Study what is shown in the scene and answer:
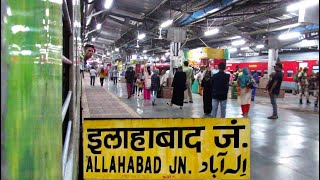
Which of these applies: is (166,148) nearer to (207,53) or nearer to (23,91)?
(23,91)

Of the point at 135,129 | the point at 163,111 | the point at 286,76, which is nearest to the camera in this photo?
the point at 135,129

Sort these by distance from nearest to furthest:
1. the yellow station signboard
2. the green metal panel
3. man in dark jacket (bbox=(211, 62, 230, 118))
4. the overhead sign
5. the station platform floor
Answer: the green metal panel, the yellow station signboard, the station platform floor, man in dark jacket (bbox=(211, 62, 230, 118)), the overhead sign

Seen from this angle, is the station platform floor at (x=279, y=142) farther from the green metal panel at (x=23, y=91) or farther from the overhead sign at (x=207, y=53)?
the overhead sign at (x=207, y=53)

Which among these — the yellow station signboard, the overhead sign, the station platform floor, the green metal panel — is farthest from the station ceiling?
the green metal panel

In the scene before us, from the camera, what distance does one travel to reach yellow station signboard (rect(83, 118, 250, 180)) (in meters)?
3.02

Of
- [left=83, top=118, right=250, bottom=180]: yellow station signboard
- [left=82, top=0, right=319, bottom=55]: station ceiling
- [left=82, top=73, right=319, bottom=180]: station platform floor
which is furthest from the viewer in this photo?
[left=82, top=0, right=319, bottom=55]: station ceiling

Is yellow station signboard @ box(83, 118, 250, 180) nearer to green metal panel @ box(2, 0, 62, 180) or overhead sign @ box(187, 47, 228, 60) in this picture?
green metal panel @ box(2, 0, 62, 180)

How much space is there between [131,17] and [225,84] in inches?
443

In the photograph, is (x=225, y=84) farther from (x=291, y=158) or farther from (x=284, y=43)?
(x=284, y=43)

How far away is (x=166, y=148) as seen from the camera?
10.0ft

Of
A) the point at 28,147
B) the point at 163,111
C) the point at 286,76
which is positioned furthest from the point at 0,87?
the point at 286,76

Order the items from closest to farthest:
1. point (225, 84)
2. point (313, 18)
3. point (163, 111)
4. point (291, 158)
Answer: point (313, 18) < point (291, 158) < point (225, 84) < point (163, 111)

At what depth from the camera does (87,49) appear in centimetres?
1220

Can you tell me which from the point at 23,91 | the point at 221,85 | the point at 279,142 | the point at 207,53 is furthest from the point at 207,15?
the point at 23,91
